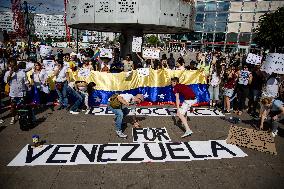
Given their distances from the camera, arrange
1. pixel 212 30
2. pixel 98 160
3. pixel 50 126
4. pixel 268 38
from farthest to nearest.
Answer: pixel 212 30, pixel 268 38, pixel 50 126, pixel 98 160

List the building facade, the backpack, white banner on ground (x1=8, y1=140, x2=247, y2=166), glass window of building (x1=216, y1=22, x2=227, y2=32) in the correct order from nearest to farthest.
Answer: white banner on ground (x1=8, y1=140, x2=247, y2=166), the backpack, the building facade, glass window of building (x1=216, y1=22, x2=227, y2=32)

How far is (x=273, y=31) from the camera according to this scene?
31.9 m

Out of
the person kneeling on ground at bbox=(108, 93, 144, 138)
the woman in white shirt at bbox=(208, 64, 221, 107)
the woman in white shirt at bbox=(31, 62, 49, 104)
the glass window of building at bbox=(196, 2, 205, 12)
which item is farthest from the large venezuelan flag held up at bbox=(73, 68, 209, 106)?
the glass window of building at bbox=(196, 2, 205, 12)

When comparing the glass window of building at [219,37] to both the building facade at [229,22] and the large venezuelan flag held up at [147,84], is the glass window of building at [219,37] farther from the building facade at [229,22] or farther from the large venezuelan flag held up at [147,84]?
the large venezuelan flag held up at [147,84]

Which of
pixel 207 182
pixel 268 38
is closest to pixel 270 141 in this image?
pixel 207 182

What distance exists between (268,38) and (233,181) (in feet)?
105

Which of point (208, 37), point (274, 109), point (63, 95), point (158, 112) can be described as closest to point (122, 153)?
point (158, 112)

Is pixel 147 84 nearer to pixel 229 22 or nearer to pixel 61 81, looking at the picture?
pixel 61 81

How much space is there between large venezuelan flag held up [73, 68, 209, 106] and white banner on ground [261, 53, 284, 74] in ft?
10.5

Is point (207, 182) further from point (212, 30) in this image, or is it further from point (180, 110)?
point (212, 30)

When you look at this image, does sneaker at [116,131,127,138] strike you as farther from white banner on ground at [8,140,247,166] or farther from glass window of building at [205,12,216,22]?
glass window of building at [205,12,216,22]

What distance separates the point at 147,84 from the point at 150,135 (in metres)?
4.33

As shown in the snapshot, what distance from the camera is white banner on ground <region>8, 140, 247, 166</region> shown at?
615 centimetres

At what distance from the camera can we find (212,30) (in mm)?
80750
